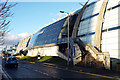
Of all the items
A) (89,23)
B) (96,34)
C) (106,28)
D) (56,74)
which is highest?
(89,23)

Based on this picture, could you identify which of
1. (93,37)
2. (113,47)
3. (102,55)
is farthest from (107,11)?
(102,55)

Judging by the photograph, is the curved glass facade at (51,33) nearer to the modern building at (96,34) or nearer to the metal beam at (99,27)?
the modern building at (96,34)

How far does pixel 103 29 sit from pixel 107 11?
4.62m

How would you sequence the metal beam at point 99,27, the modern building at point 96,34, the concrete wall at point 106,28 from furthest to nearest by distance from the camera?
the metal beam at point 99,27 < the concrete wall at point 106,28 < the modern building at point 96,34

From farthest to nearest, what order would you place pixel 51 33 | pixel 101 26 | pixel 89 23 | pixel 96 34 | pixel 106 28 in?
pixel 51 33 → pixel 89 23 → pixel 96 34 → pixel 101 26 → pixel 106 28

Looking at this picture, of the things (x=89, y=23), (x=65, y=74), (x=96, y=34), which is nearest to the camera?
(x=65, y=74)

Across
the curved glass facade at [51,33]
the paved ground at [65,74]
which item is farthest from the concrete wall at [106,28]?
the curved glass facade at [51,33]

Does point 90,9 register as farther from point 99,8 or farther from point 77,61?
point 77,61

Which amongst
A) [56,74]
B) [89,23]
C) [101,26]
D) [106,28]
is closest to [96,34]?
[101,26]

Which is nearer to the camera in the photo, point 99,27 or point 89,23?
point 99,27

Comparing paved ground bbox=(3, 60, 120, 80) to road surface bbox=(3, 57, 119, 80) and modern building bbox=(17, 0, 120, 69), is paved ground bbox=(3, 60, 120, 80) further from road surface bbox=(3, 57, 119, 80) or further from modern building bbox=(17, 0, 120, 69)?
modern building bbox=(17, 0, 120, 69)

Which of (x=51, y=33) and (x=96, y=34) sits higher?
(x=51, y=33)

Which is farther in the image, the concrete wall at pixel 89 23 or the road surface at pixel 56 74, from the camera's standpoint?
the concrete wall at pixel 89 23

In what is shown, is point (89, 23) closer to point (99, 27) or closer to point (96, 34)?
point (99, 27)
